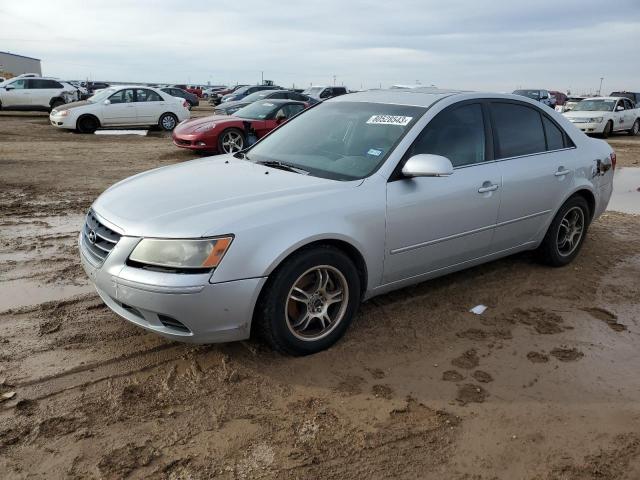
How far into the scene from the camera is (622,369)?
3453 mm

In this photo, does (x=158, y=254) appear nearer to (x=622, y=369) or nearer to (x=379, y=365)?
(x=379, y=365)

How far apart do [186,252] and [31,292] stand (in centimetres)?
206

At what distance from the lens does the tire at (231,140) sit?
11930 millimetres

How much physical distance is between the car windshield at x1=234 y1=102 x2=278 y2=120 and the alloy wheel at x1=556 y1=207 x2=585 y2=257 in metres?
8.64

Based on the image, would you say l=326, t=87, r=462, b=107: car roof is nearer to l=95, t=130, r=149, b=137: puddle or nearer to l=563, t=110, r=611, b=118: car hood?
l=95, t=130, r=149, b=137: puddle

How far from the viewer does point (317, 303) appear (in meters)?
3.46

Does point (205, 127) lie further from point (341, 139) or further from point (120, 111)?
point (341, 139)

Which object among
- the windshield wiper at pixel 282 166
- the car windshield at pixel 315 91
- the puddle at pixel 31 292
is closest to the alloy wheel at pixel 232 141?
the puddle at pixel 31 292

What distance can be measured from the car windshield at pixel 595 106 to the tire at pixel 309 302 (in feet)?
65.7

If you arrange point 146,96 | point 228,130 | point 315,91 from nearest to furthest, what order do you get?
point 228,130 → point 146,96 → point 315,91

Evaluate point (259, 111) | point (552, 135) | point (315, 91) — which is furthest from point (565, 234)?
point (315, 91)

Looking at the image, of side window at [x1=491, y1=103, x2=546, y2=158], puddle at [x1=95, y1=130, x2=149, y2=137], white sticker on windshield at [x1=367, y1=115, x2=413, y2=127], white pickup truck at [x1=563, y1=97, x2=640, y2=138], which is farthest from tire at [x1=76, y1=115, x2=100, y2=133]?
white pickup truck at [x1=563, y1=97, x2=640, y2=138]

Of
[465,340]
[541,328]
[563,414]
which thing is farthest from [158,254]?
[541,328]

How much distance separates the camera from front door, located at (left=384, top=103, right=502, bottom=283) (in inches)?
145
